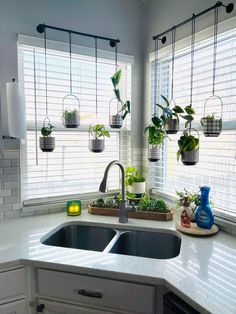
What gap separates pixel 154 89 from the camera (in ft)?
7.16

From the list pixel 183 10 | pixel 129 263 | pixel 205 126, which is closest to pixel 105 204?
pixel 129 263

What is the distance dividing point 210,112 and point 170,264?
3.32ft

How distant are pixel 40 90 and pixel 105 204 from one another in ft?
3.17

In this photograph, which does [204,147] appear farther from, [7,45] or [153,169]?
[7,45]

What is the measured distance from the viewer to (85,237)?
183 centimetres

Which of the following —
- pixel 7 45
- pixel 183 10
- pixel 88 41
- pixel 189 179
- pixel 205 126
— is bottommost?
pixel 189 179

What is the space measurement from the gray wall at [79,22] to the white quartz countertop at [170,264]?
857 mm

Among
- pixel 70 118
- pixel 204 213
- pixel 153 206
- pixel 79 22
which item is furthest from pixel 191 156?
pixel 79 22

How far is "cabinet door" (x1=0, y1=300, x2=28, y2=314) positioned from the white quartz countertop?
203 millimetres

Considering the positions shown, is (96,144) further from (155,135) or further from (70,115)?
(155,135)

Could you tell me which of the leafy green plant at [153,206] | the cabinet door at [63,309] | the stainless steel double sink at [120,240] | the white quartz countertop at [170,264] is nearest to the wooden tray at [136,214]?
the leafy green plant at [153,206]

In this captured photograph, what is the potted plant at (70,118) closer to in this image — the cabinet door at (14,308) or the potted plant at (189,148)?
the potted plant at (189,148)

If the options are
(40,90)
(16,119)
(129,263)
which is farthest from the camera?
(40,90)

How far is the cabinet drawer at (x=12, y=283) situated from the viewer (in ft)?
4.04
